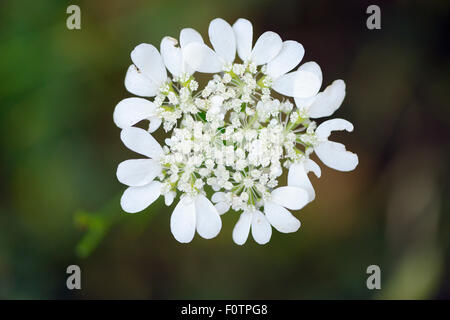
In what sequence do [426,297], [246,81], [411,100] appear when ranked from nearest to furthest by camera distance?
[246,81]
[426,297]
[411,100]

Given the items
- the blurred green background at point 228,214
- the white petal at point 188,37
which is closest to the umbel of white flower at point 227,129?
the white petal at point 188,37

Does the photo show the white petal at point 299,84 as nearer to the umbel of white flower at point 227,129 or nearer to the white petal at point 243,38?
the umbel of white flower at point 227,129

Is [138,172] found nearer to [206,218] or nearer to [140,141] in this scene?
[140,141]

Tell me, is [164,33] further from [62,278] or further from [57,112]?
[62,278]

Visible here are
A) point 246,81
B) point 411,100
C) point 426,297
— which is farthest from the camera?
point 411,100

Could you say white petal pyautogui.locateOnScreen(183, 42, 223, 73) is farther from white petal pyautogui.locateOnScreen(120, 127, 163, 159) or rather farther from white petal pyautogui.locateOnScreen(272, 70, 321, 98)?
white petal pyautogui.locateOnScreen(120, 127, 163, 159)

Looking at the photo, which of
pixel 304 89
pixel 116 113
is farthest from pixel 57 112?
pixel 304 89
